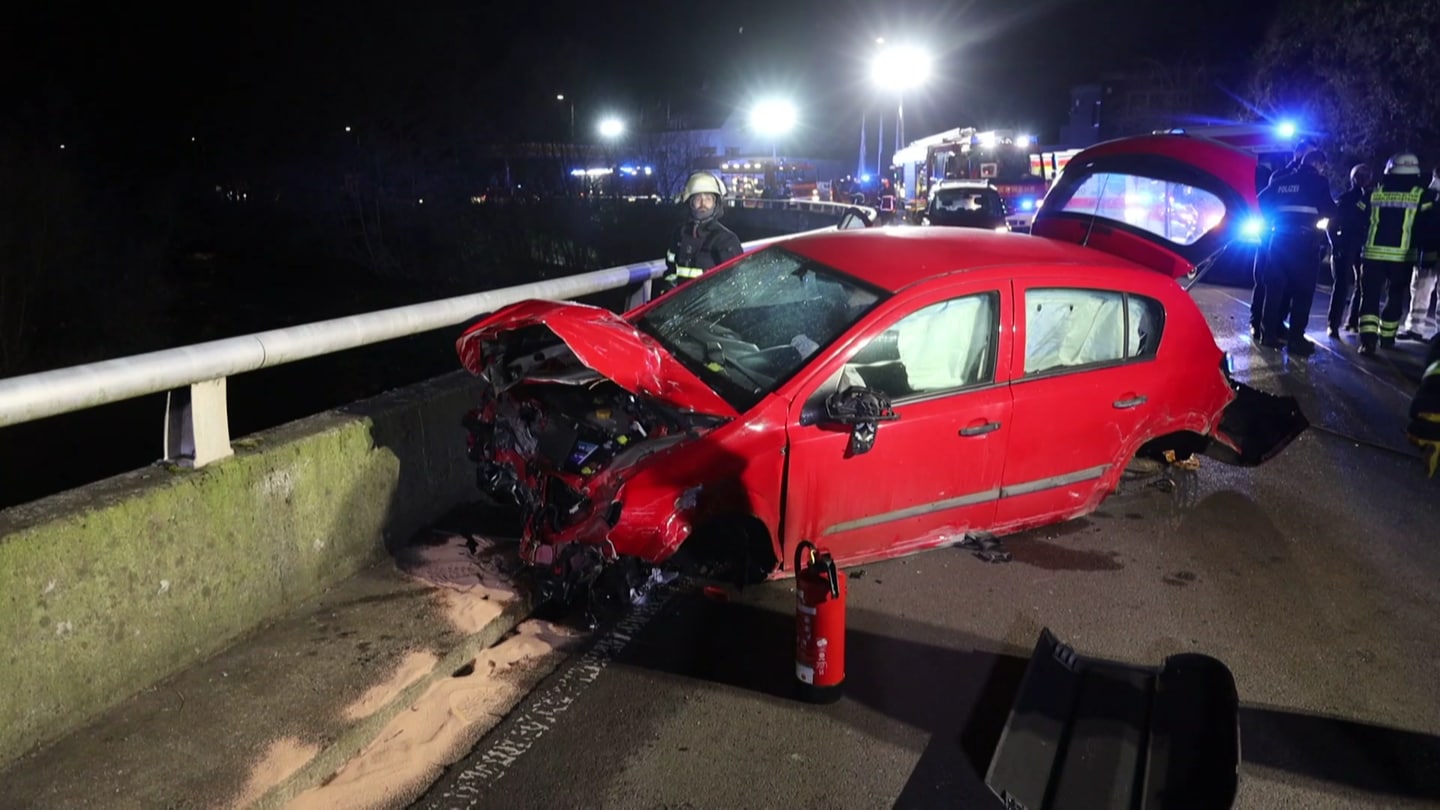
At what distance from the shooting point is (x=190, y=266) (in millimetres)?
33312

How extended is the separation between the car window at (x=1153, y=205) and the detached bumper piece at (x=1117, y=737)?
12.2ft

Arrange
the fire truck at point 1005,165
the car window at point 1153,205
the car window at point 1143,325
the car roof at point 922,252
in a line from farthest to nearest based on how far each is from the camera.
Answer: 1. the fire truck at point 1005,165
2. the car window at point 1153,205
3. the car window at point 1143,325
4. the car roof at point 922,252

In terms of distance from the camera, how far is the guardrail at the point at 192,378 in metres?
3.23

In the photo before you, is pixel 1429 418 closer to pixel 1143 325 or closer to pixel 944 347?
pixel 1143 325

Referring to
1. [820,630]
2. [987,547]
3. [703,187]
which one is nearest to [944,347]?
[987,547]

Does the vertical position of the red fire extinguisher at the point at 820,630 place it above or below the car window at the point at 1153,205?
below

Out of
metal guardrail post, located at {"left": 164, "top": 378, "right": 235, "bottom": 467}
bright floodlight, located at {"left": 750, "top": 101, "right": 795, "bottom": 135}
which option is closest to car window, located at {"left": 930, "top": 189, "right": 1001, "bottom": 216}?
metal guardrail post, located at {"left": 164, "top": 378, "right": 235, "bottom": 467}

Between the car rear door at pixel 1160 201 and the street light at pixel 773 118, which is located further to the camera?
the street light at pixel 773 118

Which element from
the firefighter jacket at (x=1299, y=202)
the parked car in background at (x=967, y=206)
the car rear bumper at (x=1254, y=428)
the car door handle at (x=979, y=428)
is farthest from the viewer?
the parked car in background at (x=967, y=206)

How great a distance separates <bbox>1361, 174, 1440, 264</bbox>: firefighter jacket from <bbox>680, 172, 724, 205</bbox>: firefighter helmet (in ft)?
22.6

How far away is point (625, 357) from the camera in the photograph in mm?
4109

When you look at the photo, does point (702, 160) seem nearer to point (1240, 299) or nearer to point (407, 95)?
point (407, 95)

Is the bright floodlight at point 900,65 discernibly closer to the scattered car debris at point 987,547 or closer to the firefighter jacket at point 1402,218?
the firefighter jacket at point 1402,218

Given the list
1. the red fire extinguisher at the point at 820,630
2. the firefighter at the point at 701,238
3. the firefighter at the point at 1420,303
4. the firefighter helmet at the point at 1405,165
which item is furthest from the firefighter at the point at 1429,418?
the firefighter at the point at 1420,303
